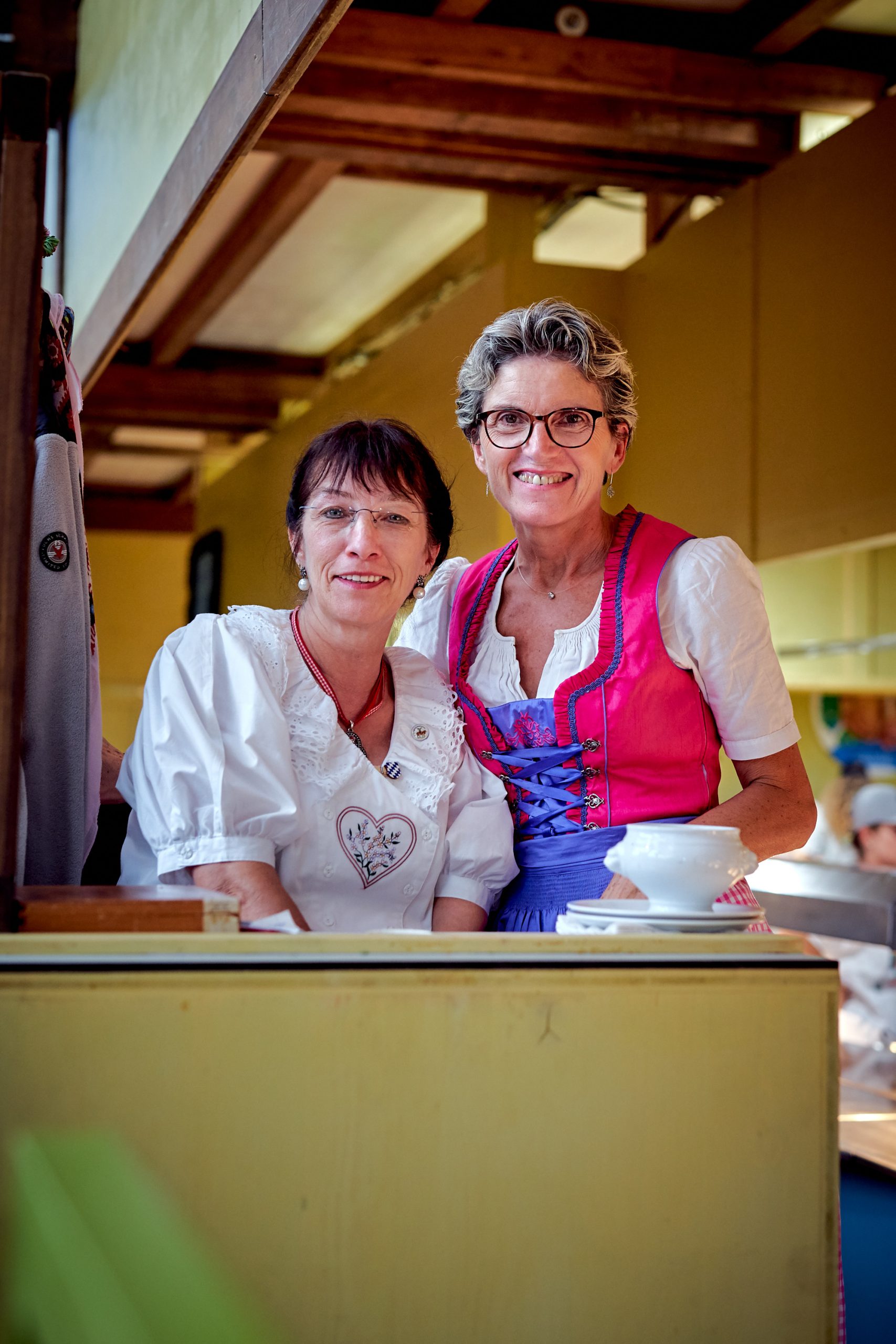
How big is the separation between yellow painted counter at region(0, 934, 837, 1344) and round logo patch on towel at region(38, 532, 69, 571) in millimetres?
712

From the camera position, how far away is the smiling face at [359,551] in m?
1.74

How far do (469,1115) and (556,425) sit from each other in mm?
1083

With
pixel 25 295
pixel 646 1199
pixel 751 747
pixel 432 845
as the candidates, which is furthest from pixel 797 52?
pixel 646 1199

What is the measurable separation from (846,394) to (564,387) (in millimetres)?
2171

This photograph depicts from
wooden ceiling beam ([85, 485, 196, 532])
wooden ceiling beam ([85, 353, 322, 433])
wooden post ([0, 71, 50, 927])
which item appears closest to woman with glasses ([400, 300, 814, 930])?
wooden post ([0, 71, 50, 927])

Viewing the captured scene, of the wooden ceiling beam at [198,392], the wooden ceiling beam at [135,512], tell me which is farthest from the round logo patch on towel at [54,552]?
the wooden ceiling beam at [135,512]

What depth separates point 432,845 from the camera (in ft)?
5.76

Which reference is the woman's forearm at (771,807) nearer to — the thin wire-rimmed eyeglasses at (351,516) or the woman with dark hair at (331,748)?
the woman with dark hair at (331,748)

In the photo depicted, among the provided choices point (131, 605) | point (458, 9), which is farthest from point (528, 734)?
point (131, 605)

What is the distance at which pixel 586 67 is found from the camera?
3717 millimetres

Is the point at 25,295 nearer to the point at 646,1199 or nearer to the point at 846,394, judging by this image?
the point at 646,1199

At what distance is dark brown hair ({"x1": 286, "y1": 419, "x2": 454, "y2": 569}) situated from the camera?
1.77 meters

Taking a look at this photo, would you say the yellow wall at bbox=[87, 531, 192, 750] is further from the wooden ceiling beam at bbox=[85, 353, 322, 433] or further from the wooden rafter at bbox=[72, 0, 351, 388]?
the wooden rafter at bbox=[72, 0, 351, 388]

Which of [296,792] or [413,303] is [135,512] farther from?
[296,792]
